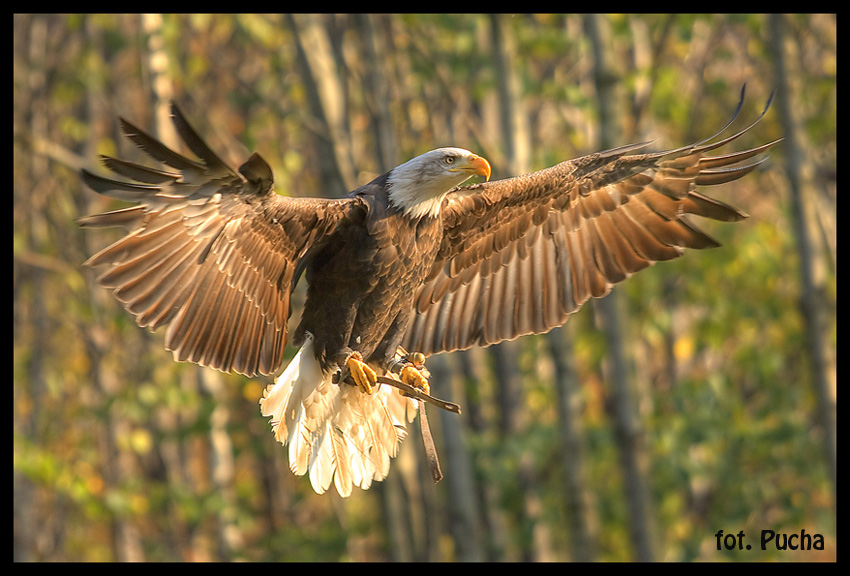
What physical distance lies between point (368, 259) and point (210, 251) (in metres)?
0.62

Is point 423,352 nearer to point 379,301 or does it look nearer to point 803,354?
point 379,301

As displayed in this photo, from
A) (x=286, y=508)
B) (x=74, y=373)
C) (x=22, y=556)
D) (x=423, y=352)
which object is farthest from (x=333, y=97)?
(x=286, y=508)

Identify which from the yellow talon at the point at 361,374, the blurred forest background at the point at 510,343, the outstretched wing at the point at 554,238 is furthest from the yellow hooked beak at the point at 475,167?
the blurred forest background at the point at 510,343

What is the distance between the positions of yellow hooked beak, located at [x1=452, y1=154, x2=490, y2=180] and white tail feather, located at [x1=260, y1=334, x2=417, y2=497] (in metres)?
0.91

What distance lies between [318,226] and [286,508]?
31.0 feet

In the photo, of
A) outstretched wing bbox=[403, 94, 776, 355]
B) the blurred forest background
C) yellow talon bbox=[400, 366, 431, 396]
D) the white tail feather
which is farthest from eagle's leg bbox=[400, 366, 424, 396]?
the blurred forest background

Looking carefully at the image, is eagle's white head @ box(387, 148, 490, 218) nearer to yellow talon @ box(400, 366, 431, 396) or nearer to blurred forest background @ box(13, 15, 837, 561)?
yellow talon @ box(400, 366, 431, 396)

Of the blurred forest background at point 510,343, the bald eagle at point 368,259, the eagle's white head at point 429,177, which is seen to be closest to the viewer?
the bald eagle at point 368,259

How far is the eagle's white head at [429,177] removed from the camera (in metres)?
4.10

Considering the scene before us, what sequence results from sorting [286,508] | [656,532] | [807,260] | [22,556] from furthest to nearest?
[286,508], [22,556], [656,532], [807,260]

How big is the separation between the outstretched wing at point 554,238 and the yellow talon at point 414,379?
0.36 meters

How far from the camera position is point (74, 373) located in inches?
460

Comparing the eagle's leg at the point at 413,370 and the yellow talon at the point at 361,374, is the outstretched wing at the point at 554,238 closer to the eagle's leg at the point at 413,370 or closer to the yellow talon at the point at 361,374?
the eagle's leg at the point at 413,370

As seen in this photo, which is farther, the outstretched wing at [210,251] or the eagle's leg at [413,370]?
the eagle's leg at [413,370]
